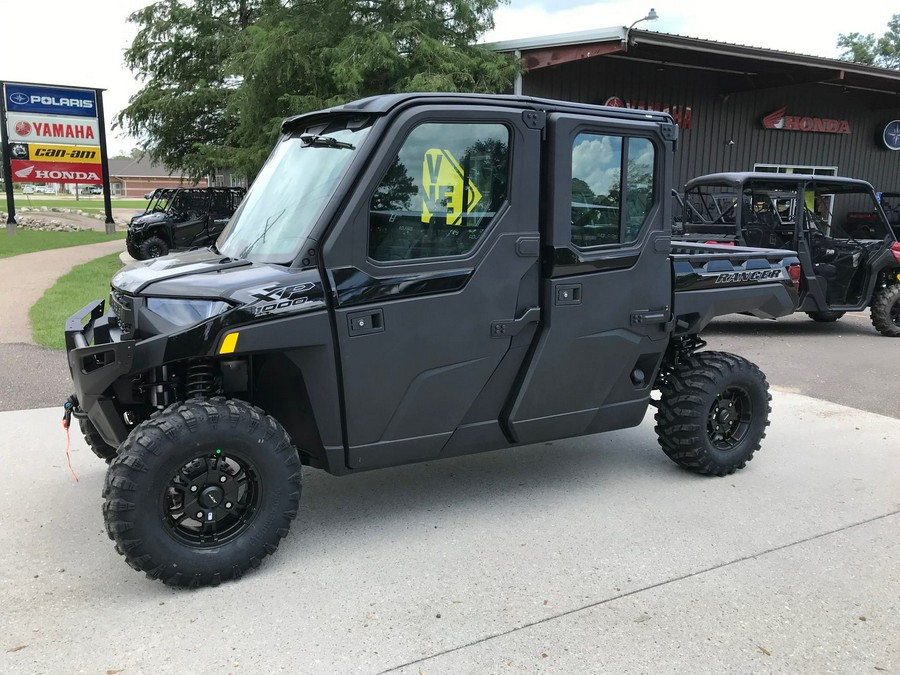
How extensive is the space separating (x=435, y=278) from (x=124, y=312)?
1.42m

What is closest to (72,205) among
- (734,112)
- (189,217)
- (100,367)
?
(189,217)

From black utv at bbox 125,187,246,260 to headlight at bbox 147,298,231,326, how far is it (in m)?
14.7

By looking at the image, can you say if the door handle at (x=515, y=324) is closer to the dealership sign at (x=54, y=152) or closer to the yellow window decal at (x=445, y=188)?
the yellow window decal at (x=445, y=188)

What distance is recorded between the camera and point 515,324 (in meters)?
3.77

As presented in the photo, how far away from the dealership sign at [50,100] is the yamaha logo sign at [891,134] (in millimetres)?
24988

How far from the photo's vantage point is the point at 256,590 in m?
3.28

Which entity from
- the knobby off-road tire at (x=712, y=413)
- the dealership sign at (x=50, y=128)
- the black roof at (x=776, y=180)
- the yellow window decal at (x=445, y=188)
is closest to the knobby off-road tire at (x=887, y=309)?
the black roof at (x=776, y=180)

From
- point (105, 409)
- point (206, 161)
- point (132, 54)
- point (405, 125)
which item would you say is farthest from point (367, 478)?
point (132, 54)

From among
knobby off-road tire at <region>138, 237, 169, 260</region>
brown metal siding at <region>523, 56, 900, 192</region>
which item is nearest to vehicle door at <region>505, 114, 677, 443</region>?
brown metal siding at <region>523, 56, 900, 192</region>

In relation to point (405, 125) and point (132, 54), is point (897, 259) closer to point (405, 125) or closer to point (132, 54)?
point (405, 125)

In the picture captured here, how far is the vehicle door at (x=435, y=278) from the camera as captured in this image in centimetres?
340

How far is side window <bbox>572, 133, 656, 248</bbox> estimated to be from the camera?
3908 millimetres

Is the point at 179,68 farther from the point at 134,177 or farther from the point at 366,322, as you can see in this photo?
the point at 134,177

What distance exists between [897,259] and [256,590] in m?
9.91
